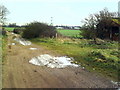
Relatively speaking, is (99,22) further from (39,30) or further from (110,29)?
(39,30)

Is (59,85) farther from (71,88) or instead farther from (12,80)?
(12,80)

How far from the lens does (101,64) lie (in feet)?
39.7

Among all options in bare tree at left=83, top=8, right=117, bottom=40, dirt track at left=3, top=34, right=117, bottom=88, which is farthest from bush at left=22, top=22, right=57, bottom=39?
dirt track at left=3, top=34, right=117, bottom=88

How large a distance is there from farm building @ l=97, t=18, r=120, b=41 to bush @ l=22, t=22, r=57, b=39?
8770mm

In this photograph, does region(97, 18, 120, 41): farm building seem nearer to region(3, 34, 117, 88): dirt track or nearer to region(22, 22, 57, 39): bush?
region(22, 22, 57, 39): bush

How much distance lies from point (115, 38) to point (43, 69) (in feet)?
77.0

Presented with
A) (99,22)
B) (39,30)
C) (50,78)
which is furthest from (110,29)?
(50,78)

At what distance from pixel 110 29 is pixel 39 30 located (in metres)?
12.4

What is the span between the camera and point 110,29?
32.8m

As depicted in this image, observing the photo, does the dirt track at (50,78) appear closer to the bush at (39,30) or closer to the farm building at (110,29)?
the farm building at (110,29)

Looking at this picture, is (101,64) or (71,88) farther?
(101,64)

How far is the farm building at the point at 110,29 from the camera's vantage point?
32.0 metres

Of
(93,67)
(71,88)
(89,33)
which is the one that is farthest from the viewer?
(89,33)

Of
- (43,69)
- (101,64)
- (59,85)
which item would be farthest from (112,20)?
(59,85)
